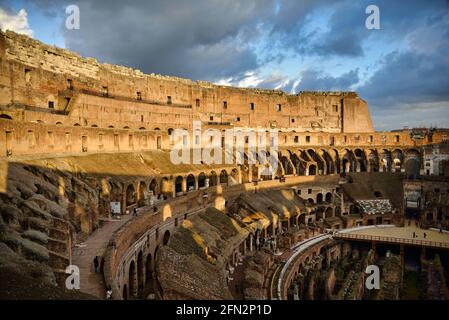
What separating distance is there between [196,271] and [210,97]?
31.6 m

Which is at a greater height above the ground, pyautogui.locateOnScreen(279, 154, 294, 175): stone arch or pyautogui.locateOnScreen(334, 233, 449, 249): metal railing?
pyautogui.locateOnScreen(279, 154, 294, 175): stone arch

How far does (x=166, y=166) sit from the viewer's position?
29125 millimetres

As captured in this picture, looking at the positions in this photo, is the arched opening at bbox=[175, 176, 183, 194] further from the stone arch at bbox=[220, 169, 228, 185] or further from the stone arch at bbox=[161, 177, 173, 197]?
the stone arch at bbox=[220, 169, 228, 185]

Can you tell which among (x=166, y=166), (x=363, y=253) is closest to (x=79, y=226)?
(x=166, y=166)

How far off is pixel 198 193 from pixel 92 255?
13.4 meters

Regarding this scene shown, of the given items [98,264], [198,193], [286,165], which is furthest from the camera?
[286,165]

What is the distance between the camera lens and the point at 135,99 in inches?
1469

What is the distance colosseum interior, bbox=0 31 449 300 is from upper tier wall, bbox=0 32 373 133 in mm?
151

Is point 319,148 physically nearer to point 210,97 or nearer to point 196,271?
point 210,97

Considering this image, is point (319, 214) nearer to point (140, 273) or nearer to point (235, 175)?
point (235, 175)

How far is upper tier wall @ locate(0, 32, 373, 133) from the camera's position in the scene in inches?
1019

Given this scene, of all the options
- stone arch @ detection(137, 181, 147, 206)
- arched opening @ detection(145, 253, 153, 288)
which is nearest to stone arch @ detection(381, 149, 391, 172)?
stone arch @ detection(137, 181, 147, 206)

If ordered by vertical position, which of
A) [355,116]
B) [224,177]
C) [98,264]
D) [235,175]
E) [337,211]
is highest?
[355,116]

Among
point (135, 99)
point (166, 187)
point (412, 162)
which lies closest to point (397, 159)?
point (412, 162)
